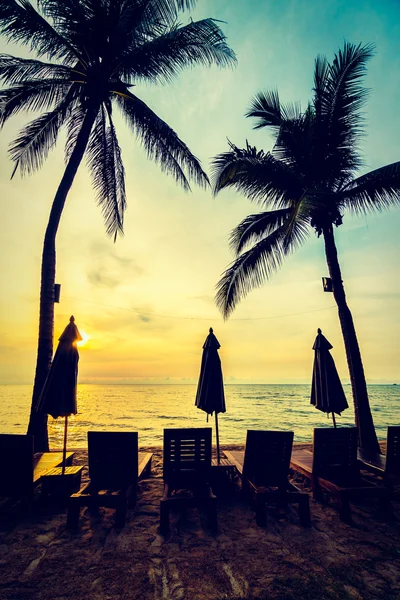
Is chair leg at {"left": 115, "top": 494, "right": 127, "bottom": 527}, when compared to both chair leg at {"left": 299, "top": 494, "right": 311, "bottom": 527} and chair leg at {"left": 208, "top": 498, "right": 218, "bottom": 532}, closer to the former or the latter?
chair leg at {"left": 208, "top": 498, "right": 218, "bottom": 532}

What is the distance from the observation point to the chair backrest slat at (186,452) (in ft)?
14.6

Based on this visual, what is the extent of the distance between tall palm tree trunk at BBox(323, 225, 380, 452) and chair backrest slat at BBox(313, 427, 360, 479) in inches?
119

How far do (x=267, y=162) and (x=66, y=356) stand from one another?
756 centimetres

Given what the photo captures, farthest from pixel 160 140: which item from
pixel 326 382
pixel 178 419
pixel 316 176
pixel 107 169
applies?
pixel 178 419

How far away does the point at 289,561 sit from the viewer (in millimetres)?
3227

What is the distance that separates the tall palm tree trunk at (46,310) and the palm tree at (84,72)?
2 cm

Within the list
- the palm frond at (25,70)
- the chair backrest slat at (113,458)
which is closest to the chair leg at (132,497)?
the chair backrest slat at (113,458)

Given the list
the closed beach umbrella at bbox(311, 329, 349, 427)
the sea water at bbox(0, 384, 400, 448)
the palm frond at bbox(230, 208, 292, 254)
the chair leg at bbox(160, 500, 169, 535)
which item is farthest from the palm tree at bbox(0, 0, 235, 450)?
the sea water at bbox(0, 384, 400, 448)

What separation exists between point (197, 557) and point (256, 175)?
857 centimetres

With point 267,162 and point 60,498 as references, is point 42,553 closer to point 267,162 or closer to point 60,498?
point 60,498

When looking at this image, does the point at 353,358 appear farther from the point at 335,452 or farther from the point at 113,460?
the point at 113,460

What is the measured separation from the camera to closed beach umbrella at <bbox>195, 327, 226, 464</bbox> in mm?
5480

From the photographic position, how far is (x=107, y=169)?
32.0ft

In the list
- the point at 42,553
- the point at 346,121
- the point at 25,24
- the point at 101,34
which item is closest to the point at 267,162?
the point at 346,121
